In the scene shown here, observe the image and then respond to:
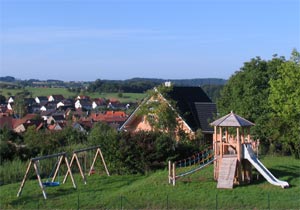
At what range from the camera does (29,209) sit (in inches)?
723

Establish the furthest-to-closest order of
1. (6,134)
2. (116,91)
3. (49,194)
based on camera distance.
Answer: (116,91) → (6,134) → (49,194)

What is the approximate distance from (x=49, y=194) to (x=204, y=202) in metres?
6.23

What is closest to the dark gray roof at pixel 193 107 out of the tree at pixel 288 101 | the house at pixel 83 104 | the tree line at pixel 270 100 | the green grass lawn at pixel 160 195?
the tree line at pixel 270 100

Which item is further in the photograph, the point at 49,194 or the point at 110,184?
the point at 110,184

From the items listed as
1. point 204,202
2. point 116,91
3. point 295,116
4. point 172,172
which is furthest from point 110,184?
point 116,91

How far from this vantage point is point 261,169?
21.1 m

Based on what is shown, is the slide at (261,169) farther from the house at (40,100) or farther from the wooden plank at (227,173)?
the house at (40,100)

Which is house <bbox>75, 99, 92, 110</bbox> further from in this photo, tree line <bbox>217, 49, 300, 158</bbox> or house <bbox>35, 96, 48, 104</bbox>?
tree line <bbox>217, 49, 300, 158</bbox>

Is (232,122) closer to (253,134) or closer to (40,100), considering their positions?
(253,134)

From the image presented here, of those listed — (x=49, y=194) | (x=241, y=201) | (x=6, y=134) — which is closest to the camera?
(x=241, y=201)

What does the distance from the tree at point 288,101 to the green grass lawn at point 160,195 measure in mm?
5880

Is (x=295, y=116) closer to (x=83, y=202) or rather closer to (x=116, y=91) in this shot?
(x=83, y=202)

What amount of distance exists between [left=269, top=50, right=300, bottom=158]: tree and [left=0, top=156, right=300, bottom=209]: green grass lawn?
19.3 ft

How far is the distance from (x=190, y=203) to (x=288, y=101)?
12.6 m
